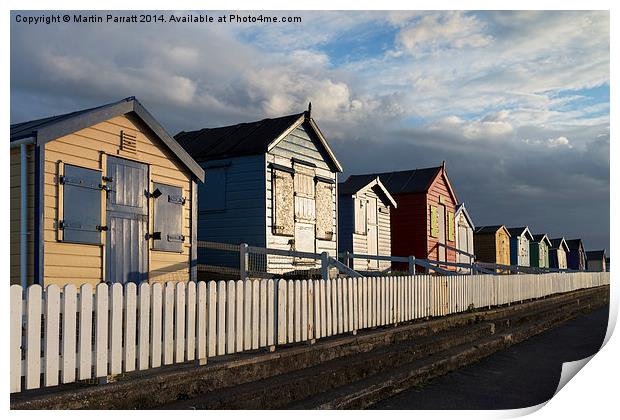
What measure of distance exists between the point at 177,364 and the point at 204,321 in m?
0.62

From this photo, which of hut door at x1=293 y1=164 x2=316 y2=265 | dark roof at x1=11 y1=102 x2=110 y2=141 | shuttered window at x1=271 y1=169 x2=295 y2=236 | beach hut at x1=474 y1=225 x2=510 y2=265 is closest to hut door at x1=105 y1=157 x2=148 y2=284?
dark roof at x1=11 y1=102 x2=110 y2=141

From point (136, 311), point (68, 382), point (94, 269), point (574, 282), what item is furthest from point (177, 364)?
point (574, 282)

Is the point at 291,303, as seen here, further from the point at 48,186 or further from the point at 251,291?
the point at 48,186

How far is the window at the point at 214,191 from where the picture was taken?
17438mm

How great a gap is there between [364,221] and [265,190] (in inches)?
319

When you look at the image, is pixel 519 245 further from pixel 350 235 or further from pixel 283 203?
pixel 283 203

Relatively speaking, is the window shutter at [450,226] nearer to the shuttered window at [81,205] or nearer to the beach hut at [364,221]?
the beach hut at [364,221]

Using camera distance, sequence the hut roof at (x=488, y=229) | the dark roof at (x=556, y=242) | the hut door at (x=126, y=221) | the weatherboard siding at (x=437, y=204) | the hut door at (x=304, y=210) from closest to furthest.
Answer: the hut door at (x=126, y=221) < the hut door at (x=304, y=210) < the weatherboard siding at (x=437, y=204) < the hut roof at (x=488, y=229) < the dark roof at (x=556, y=242)

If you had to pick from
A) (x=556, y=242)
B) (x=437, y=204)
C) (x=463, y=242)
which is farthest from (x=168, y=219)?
(x=556, y=242)

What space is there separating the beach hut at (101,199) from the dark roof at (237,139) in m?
3.83

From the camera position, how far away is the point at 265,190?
1675 centimetres

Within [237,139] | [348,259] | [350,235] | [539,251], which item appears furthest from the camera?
[539,251]

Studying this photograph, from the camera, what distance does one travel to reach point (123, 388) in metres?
6.10

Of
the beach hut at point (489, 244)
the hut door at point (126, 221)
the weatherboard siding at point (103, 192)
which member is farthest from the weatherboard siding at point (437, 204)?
the hut door at point (126, 221)
